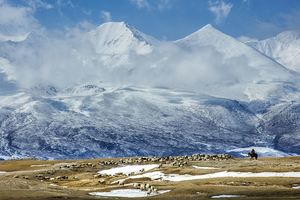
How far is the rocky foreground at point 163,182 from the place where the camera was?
2333 inches

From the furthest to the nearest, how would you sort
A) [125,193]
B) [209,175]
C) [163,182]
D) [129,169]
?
[129,169] → [209,175] → [163,182] → [125,193]

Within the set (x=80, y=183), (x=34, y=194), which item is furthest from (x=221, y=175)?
(x=34, y=194)

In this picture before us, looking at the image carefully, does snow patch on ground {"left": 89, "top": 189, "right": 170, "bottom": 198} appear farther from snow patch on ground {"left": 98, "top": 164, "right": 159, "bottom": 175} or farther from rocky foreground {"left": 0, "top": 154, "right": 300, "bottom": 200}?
snow patch on ground {"left": 98, "top": 164, "right": 159, "bottom": 175}

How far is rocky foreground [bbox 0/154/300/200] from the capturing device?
59250mm

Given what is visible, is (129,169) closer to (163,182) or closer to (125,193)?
(163,182)

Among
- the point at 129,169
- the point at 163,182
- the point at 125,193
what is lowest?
the point at 125,193

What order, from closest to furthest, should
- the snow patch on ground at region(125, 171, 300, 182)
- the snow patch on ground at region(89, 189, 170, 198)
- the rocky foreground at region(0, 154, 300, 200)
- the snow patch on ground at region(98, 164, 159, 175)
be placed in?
the rocky foreground at region(0, 154, 300, 200), the snow patch on ground at region(89, 189, 170, 198), the snow patch on ground at region(125, 171, 300, 182), the snow patch on ground at region(98, 164, 159, 175)

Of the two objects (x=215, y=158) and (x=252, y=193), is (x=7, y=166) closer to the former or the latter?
(x=215, y=158)

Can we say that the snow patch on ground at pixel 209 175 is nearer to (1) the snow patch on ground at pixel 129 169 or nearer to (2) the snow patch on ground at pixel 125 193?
(1) the snow patch on ground at pixel 129 169

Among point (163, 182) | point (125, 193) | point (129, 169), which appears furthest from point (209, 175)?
point (129, 169)

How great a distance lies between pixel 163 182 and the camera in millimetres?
78375

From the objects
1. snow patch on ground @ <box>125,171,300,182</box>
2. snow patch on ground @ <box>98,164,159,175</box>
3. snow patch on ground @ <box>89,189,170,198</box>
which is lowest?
snow patch on ground @ <box>89,189,170,198</box>

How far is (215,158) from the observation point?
379 ft

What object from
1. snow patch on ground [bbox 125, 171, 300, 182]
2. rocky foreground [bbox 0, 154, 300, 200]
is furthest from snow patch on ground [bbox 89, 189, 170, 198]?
snow patch on ground [bbox 125, 171, 300, 182]
